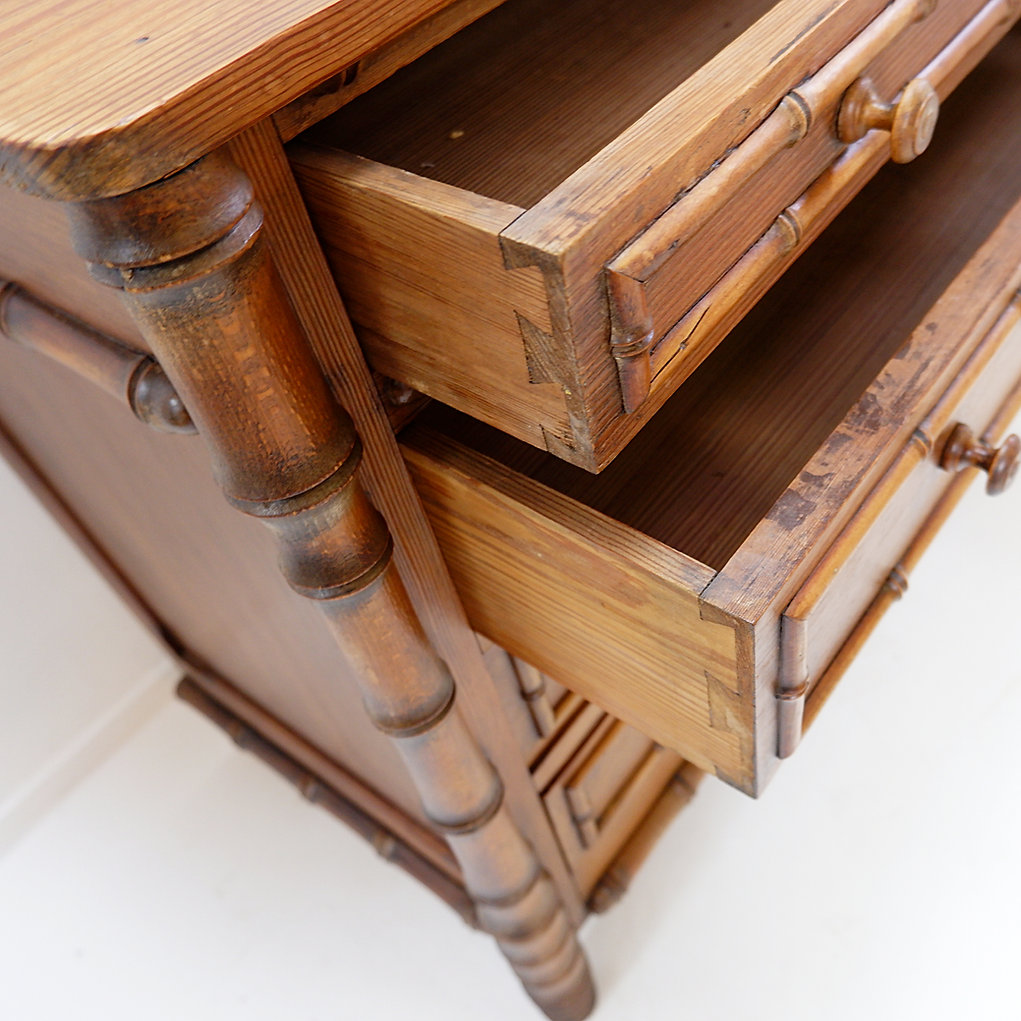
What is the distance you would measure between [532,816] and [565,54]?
50 centimetres

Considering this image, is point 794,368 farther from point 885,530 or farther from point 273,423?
point 273,423

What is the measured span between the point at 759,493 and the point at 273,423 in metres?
0.26

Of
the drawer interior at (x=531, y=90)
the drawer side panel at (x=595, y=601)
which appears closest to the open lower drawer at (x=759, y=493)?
the drawer side panel at (x=595, y=601)

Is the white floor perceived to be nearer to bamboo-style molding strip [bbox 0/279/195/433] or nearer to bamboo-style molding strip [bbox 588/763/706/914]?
bamboo-style molding strip [bbox 588/763/706/914]

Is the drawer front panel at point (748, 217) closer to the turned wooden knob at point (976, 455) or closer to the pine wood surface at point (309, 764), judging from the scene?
the turned wooden knob at point (976, 455)

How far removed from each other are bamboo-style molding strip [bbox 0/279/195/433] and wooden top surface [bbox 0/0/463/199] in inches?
5.4

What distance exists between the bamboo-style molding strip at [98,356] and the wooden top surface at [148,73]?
0.14 metres

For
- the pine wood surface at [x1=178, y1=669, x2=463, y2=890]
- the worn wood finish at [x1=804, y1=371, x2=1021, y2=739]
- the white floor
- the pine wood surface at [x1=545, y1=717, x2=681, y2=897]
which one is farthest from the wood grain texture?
the white floor

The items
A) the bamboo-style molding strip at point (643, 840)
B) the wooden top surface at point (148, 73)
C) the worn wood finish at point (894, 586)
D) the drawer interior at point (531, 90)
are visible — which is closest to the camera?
the wooden top surface at point (148, 73)

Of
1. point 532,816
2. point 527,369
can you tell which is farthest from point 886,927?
point 527,369

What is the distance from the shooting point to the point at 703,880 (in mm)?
858

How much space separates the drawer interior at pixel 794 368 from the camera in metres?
0.50

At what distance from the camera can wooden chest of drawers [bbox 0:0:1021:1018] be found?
1.03 feet

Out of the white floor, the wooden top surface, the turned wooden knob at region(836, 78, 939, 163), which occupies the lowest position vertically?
the white floor
